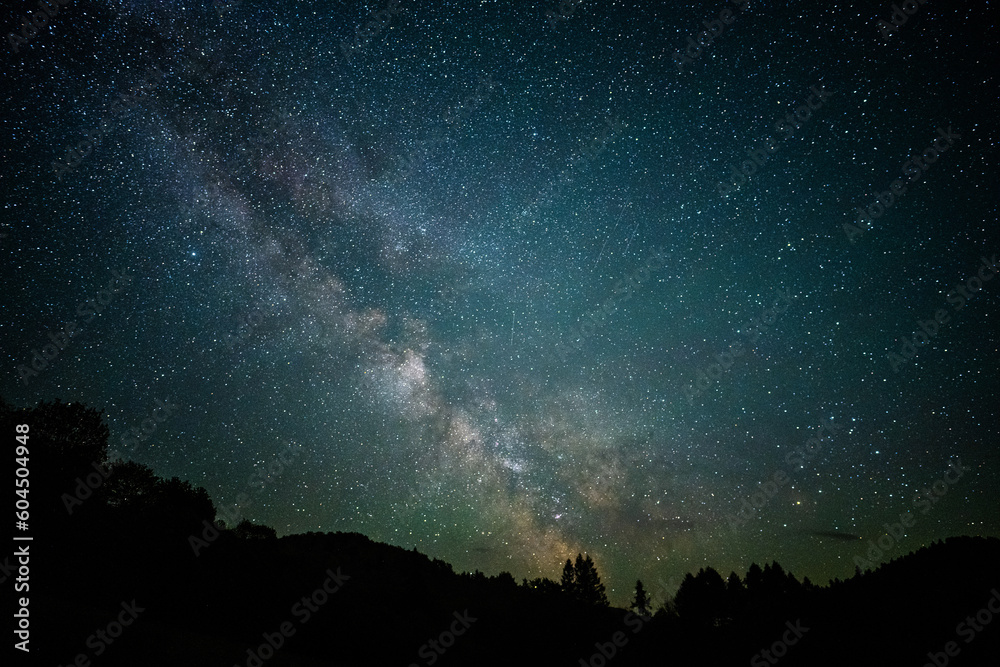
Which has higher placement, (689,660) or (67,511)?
(689,660)

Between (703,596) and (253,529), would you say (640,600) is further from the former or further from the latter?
(253,529)

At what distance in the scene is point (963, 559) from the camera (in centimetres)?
3747

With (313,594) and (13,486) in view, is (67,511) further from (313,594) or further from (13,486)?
(313,594)

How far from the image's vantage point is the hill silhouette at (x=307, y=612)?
11.7 meters

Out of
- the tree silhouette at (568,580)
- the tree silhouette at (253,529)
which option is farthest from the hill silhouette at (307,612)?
the tree silhouette at (568,580)

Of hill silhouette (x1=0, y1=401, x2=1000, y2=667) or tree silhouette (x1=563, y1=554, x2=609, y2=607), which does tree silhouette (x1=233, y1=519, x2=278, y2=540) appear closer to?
hill silhouette (x1=0, y1=401, x2=1000, y2=667)

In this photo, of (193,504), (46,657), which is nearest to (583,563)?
(193,504)

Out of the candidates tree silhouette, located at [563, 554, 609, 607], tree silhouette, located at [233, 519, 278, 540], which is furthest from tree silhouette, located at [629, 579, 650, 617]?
tree silhouette, located at [233, 519, 278, 540]

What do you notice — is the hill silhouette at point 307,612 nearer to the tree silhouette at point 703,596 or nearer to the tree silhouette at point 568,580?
the tree silhouette at point 703,596

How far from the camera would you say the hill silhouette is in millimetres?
11664

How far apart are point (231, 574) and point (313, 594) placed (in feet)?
13.1

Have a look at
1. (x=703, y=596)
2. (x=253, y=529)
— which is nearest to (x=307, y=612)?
(x=253, y=529)

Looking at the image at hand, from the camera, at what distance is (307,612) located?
1870cm

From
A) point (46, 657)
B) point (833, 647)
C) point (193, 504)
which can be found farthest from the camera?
point (193, 504)
